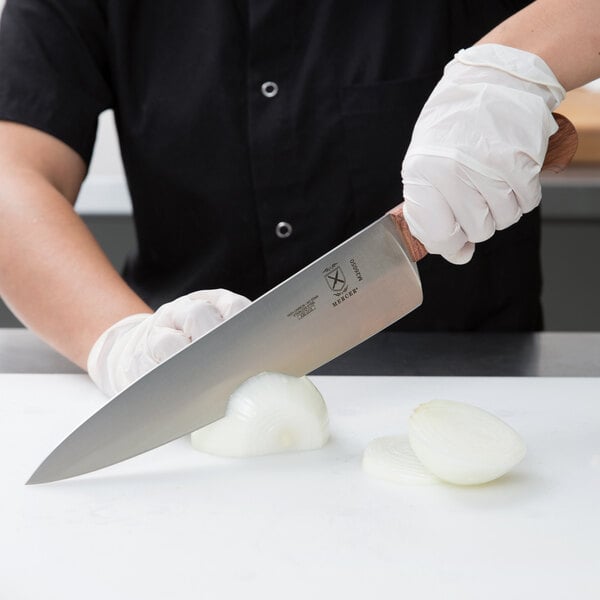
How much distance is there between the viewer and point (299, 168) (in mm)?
1279

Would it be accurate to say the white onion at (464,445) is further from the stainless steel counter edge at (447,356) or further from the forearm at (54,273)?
the forearm at (54,273)

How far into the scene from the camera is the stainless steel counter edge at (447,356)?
1.17 metres

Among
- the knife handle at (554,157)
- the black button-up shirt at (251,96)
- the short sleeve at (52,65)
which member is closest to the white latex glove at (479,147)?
the knife handle at (554,157)

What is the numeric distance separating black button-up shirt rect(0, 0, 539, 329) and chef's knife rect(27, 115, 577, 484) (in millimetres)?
350

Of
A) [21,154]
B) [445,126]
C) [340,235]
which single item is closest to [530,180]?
[445,126]

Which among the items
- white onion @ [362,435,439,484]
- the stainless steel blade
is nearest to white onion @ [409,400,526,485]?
white onion @ [362,435,439,484]

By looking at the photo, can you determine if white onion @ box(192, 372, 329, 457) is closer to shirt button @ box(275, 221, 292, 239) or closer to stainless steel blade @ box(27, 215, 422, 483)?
stainless steel blade @ box(27, 215, 422, 483)

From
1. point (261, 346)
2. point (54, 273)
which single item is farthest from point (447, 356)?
point (54, 273)

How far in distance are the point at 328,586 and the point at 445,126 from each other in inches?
17.0

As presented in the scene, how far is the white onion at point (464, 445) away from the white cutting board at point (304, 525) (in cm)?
2

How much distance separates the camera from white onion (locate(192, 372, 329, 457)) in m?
0.90

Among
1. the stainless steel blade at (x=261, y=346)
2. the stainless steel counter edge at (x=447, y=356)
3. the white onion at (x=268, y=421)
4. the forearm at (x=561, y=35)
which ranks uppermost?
the forearm at (x=561, y=35)

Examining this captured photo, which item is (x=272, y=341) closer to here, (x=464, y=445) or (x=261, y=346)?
(x=261, y=346)

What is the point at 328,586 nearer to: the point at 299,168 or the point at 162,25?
the point at 299,168
